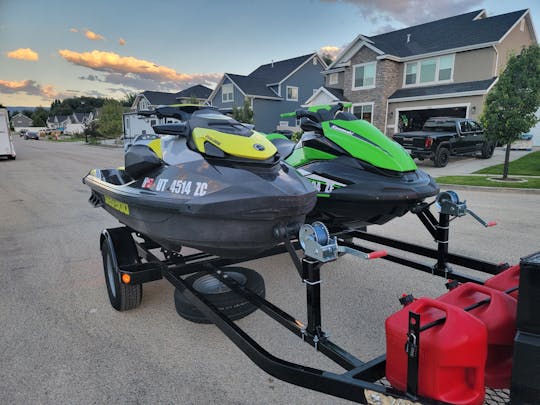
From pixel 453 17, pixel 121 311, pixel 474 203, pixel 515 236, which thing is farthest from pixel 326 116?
pixel 453 17

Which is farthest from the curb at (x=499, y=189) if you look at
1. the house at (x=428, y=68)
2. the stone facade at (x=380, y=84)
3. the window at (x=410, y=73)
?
the window at (x=410, y=73)

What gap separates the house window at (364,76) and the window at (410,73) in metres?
2.12

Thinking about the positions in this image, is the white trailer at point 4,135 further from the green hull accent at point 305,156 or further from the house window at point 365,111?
the green hull accent at point 305,156

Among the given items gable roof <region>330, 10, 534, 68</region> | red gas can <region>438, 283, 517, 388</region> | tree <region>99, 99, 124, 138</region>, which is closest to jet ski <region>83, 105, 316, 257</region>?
red gas can <region>438, 283, 517, 388</region>

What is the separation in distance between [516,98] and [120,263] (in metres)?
11.9

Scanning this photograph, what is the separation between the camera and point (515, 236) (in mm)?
5781

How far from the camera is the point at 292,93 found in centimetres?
3622

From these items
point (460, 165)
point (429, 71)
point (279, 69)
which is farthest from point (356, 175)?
point (279, 69)

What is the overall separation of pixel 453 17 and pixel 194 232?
29.7m

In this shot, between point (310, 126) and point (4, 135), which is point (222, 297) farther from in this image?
point (4, 135)

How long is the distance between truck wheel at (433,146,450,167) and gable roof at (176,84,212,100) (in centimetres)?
3311

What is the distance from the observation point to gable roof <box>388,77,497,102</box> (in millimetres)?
20312

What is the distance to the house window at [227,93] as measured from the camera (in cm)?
3511

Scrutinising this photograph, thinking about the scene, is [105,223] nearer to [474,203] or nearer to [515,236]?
[515,236]
